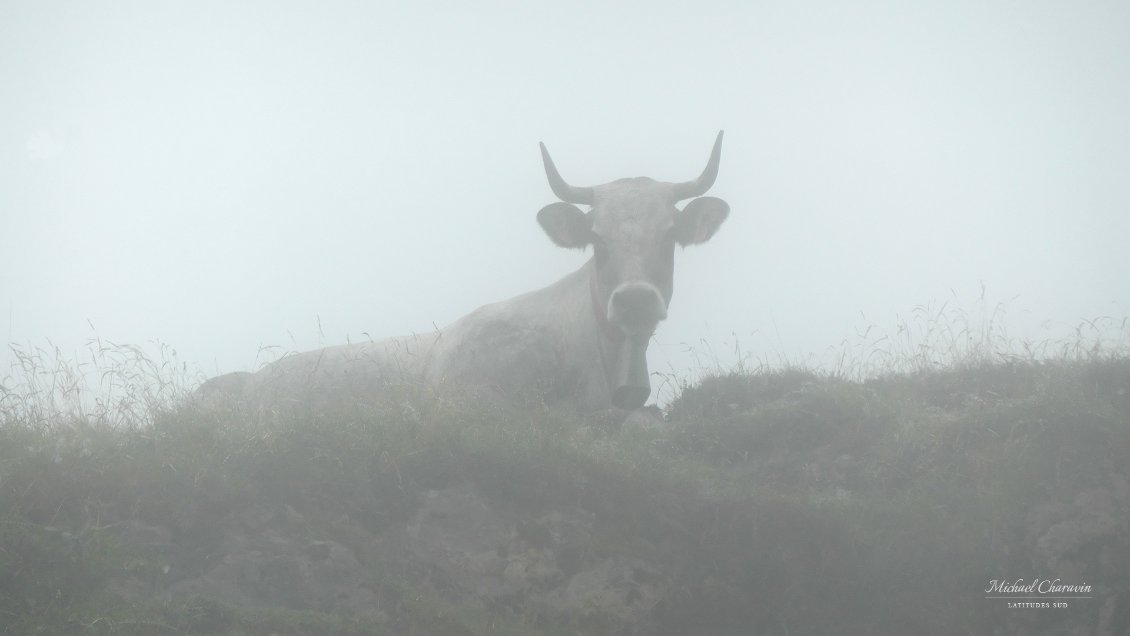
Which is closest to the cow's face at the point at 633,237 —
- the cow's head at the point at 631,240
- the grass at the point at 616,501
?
the cow's head at the point at 631,240

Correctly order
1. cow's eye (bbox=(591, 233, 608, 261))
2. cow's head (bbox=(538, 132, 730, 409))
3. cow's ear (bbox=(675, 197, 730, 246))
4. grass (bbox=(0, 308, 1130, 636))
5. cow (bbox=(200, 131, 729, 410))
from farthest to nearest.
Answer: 1. cow's ear (bbox=(675, 197, 730, 246))
2. cow's eye (bbox=(591, 233, 608, 261))
3. cow (bbox=(200, 131, 729, 410))
4. cow's head (bbox=(538, 132, 730, 409))
5. grass (bbox=(0, 308, 1130, 636))

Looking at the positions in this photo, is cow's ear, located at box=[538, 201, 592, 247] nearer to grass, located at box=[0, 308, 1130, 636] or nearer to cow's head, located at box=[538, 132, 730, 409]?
cow's head, located at box=[538, 132, 730, 409]

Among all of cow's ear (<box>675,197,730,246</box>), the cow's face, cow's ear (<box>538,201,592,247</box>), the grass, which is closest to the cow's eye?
the cow's face

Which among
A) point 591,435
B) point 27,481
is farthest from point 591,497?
point 27,481

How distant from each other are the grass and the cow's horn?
3.03 m

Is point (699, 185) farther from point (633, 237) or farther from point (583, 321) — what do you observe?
point (583, 321)

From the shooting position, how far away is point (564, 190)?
35.7 ft

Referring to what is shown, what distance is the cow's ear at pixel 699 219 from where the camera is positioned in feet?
34.7

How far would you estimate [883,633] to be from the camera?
627cm

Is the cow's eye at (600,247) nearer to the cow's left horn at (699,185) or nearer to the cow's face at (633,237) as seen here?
the cow's face at (633,237)

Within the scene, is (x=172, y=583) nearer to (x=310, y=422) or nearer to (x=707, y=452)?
(x=310, y=422)

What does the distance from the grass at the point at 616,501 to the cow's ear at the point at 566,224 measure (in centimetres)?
263

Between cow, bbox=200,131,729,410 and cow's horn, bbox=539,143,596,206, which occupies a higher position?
cow's horn, bbox=539,143,596,206

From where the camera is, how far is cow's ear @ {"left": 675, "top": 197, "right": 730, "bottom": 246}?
1056 cm
